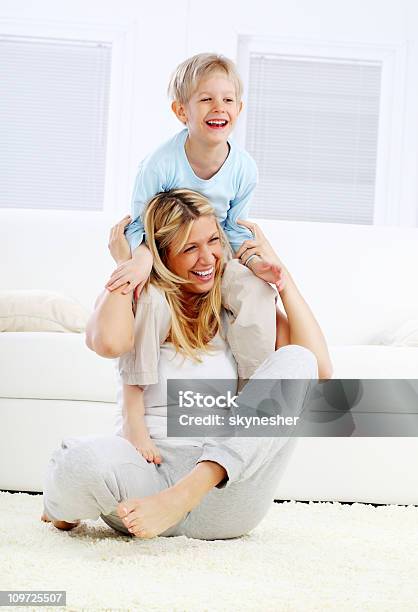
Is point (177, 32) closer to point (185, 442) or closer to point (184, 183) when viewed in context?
point (184, 183)

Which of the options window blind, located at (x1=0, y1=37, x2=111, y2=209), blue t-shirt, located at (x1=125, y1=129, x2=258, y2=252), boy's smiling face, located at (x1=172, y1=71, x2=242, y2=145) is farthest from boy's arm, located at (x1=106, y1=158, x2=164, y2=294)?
window blind, located at (x1=0, y1=37, x2=111, y2=209)

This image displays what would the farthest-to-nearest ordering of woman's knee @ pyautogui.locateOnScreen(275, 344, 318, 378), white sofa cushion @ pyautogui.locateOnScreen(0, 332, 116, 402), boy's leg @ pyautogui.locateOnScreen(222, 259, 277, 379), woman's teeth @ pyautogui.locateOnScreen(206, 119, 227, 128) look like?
1. white sofa cushion @ pyautogui.locateOnScreen(0, 332, 116, 402)
2. woman's teeth @ pyautogui.locateOnScreen(206, 119, 227, 128)
3. boy's leg @ pyautogui.locateOnScreen(222, 259, 277, 379)
4. woman's knee @ pyautogui.locateOnScreen(275, 344, 318, 378)

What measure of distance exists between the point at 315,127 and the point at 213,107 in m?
2.90

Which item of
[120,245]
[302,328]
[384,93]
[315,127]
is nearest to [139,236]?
[120,245]

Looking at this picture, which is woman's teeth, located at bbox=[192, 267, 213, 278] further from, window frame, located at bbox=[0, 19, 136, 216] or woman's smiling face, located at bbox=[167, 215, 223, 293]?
window frame, located at bbox=[0, 19, 136, 216]

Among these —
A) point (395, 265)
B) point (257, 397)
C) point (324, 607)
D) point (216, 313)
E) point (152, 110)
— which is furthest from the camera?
point (152, 110)

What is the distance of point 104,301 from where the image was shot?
1.54 metres

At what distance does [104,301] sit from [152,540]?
434mm

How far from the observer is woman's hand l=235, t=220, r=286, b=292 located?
5.29 feet

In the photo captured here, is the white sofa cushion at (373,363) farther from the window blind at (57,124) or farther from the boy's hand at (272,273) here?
the window blind at (57,124)

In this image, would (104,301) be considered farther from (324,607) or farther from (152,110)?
(152,110)

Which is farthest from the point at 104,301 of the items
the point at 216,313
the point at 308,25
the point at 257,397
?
the point at 308,25

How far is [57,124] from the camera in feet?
14.4

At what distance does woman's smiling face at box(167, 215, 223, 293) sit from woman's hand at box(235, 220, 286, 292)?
0.25ft
